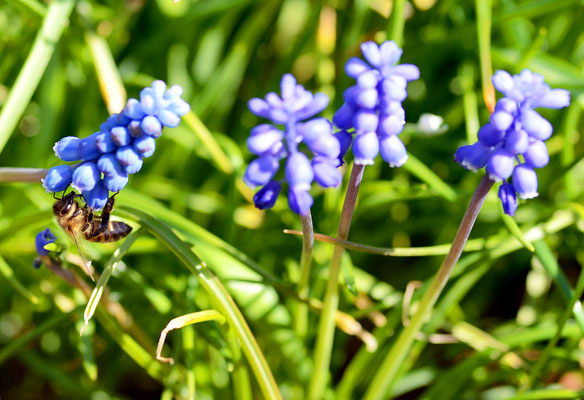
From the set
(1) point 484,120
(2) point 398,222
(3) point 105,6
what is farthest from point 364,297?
(3) point 105,6

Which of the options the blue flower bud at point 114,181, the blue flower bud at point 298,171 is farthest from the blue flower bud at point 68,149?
the blue flower bud at point 298,171

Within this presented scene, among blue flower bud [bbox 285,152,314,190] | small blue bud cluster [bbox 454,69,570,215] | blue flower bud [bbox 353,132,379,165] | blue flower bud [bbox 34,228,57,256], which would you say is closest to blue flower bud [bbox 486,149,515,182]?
small blue bud cluster [bbox 454,69,570,215]

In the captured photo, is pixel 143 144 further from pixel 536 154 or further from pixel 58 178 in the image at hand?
pixel 536 154

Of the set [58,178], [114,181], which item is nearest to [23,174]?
[58,178]

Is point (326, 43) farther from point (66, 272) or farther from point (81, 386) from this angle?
point (81, 386)

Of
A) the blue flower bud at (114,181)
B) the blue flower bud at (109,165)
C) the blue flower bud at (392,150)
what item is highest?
the blue flower bud at (392,150)

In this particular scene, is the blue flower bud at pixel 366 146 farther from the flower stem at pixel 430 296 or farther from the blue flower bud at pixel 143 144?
Answer: the blue flower bud at pixel 143 144

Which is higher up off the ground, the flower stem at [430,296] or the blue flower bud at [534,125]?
the blue flower bud at [534,125]
